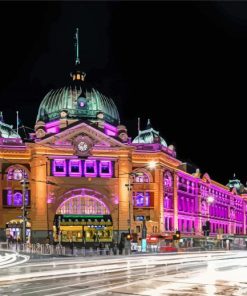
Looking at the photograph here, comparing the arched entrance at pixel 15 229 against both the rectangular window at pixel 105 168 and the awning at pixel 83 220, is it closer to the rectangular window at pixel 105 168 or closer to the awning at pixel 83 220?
the awning at pixel 83 220

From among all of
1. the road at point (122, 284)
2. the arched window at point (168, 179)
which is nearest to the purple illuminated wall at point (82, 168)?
the arched window at point (168, 179)

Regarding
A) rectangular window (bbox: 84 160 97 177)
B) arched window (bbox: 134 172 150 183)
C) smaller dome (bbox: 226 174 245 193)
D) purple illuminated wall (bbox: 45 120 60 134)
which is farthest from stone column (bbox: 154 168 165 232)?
smaller dome (bbox: 226 174 245 193)

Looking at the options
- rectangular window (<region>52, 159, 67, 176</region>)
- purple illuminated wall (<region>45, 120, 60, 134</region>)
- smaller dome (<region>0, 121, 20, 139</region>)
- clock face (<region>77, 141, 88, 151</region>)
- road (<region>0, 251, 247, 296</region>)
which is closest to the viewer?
road (<region>0, 251, 247, 296</region>)

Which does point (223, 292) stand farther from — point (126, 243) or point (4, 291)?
point (126, 243)

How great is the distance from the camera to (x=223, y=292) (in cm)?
2112

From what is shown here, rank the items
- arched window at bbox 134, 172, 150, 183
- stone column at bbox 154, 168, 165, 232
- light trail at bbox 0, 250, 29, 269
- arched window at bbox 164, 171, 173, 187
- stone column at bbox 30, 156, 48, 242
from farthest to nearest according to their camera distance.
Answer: arched window at bbox 164, 171, 173, 187 < arched window at bbox 134, 172, 150, 183 < stone column at bbox 154, 168, 165, 232 < stone column at bbox 30, 156, 48, 242 < light trail at bbox 0, 250, 29, 269

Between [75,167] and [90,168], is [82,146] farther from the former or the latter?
[90,168]

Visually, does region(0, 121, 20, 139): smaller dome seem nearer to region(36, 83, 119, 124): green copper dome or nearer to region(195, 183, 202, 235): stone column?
region(36, 83, 119, 124): green copper dome

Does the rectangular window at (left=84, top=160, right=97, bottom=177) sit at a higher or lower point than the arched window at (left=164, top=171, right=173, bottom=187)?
higher

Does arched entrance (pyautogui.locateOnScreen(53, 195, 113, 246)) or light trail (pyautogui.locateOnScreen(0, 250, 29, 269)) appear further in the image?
arched entrance (pyautogui.locateOnScreen(53, 195, 113, 246))

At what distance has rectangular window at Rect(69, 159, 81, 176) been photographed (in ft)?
307

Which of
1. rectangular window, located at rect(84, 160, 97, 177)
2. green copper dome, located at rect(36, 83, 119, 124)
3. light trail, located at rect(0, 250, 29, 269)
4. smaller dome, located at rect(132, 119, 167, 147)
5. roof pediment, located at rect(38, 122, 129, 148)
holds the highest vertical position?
green copper dome, located at rect(36, 83, 119, 124)

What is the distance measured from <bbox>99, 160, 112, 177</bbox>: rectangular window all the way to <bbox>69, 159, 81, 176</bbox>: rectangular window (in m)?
3.83

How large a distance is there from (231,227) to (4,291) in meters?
141
